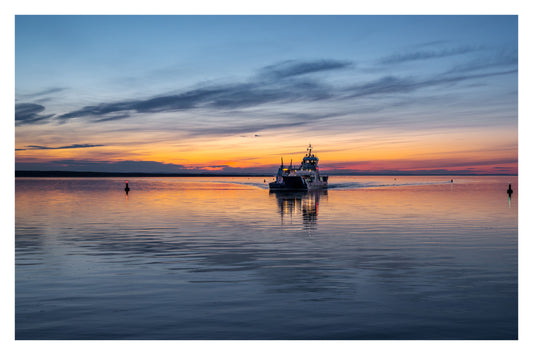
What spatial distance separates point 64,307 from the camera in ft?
41.4

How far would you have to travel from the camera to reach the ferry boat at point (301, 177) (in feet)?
356

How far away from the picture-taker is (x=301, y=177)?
108250 mm

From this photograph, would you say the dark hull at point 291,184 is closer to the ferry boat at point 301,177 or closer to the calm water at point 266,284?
the ferry boat at point 301,177

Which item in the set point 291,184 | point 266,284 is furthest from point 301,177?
point 266,284

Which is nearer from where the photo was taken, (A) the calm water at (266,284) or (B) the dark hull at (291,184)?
(A) the calm water at (266,284)

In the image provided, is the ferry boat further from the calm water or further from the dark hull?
the calm water

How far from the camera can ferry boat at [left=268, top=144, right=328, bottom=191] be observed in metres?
108

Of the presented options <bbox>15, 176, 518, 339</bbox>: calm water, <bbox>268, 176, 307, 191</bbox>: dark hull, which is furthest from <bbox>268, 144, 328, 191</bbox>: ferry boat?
<bbox>15, 176, 518, 339</bbox>: calm water

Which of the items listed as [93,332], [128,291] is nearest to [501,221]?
[128,291]

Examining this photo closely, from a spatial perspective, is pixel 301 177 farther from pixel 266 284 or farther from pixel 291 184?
pixel 266 284

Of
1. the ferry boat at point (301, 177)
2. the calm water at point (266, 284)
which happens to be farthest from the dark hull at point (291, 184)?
the calm water at point (266, 284)

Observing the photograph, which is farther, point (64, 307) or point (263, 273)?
point (263, 273)
